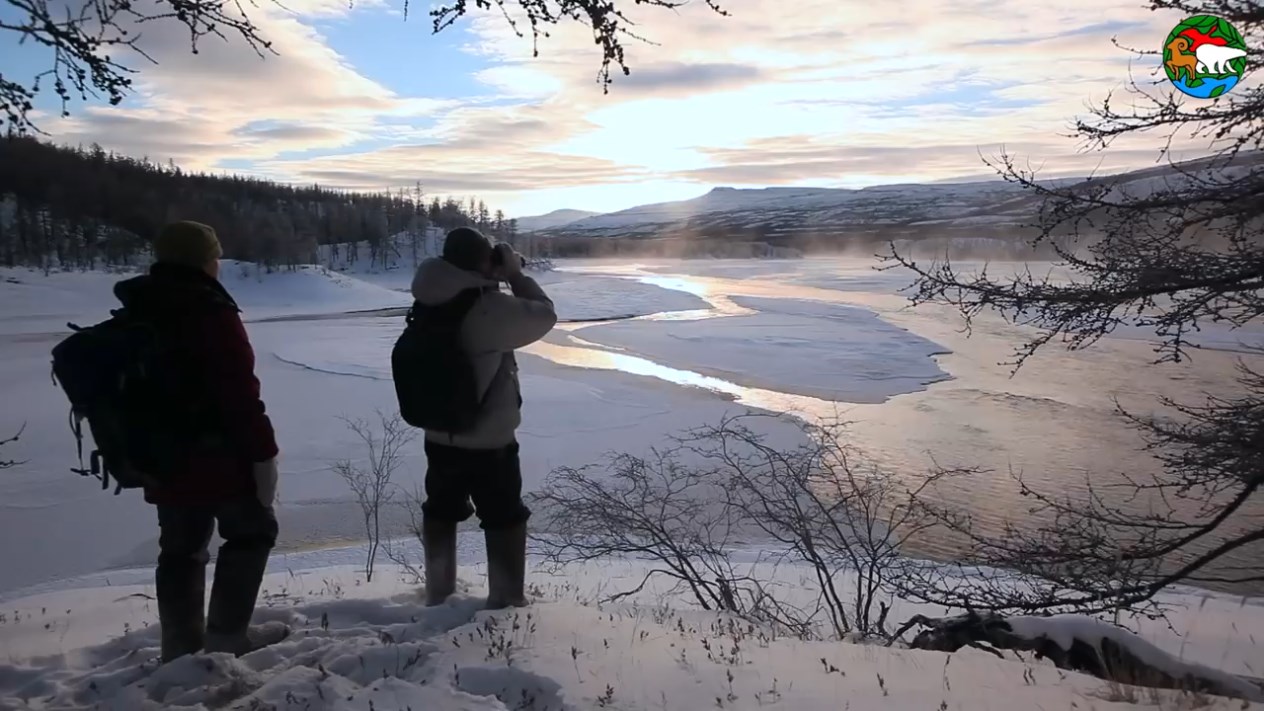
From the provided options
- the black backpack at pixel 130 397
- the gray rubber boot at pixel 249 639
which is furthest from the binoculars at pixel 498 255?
the gray rubber boot at pixel 249 639

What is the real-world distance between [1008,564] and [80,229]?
78.2 meters

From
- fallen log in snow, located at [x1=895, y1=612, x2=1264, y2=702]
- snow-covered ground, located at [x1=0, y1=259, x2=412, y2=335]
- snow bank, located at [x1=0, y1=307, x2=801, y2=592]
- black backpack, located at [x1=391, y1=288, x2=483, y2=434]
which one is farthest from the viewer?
snow-covered ground, located at [x1=0, y1=259, x2=412, y2=335]

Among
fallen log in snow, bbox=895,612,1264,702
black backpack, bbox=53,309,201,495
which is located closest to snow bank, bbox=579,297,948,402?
fallen log in snow, bbox=895,612,1264,702

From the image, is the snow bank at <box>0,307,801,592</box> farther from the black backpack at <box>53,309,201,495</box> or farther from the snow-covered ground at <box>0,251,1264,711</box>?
the black backpack at <box>53,309,201,495</box>

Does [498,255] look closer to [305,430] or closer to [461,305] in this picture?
[461,305]

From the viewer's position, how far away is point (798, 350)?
22797 millimetres

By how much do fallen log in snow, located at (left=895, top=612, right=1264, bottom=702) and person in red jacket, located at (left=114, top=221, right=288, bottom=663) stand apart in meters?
3.60

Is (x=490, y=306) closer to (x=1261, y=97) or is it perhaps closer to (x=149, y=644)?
(x=149, y=644)

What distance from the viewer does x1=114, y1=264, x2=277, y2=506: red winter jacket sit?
8.87ft

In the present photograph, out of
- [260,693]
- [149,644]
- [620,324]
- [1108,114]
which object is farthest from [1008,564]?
[620,324]

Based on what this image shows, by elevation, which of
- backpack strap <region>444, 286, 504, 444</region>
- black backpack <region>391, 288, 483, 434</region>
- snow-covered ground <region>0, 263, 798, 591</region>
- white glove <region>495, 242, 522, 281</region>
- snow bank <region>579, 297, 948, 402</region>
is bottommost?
snow-covered ground <region>0, 263, 798, 591</region>

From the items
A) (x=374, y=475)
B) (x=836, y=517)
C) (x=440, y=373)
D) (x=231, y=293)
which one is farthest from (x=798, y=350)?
(x=231, y=293)

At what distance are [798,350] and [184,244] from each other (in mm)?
20977

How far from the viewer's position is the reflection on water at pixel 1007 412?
35.9 ft
